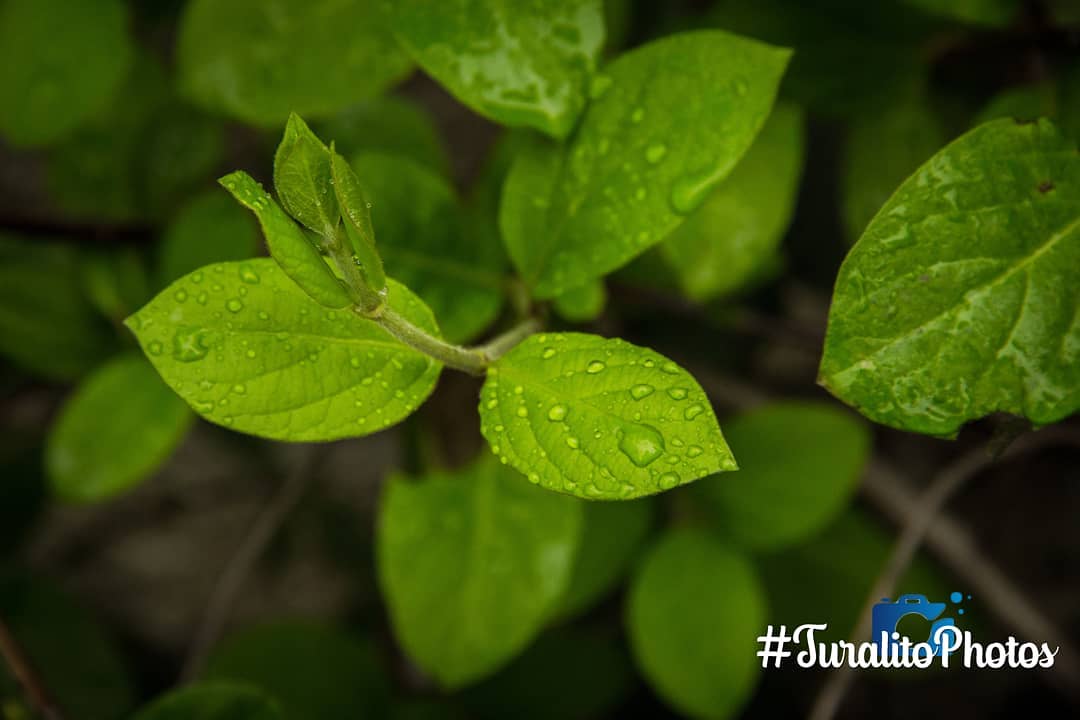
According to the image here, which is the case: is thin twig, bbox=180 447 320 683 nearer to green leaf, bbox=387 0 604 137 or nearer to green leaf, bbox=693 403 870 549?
green leaf, bbox=693 403 870 549

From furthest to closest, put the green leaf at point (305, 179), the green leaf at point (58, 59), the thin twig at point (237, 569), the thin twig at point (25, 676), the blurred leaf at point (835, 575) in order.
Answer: the blurred leaf at point (835, 575)
the thin twig at point (237, 569)
the green leaf at point (58, 59)
the thin twig at point (25, 676)
the green leaf at point (305, 179)

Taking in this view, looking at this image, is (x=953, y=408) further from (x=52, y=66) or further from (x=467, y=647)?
(x=52, y=66)

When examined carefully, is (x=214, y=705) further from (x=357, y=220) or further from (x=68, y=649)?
(x=68, y=649)

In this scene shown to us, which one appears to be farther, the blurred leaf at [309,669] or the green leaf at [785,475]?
the blurred leaf at [309,669]

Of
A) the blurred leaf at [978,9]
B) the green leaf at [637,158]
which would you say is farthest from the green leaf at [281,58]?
the blurred leaf at [978,9]

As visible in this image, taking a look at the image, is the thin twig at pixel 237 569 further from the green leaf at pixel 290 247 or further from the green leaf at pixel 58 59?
the green leaf at pixel 290 247
